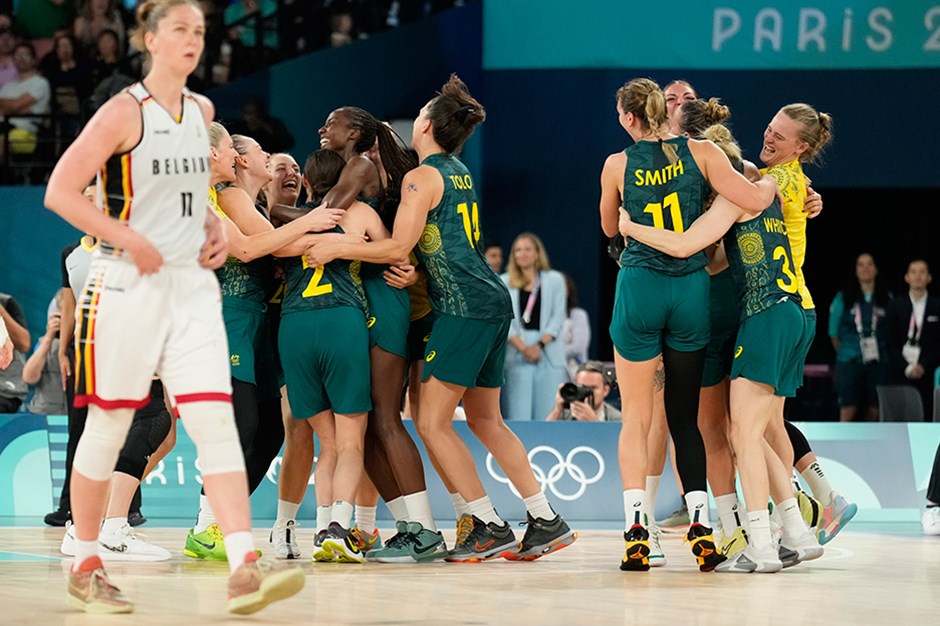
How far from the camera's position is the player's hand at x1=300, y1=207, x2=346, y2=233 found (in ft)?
21.8

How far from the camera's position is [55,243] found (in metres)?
13.4

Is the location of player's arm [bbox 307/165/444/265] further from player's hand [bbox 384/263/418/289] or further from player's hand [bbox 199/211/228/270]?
player's hand [bbox 199/211/228/270]

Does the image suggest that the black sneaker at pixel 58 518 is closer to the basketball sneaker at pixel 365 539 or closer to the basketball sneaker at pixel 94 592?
the basketball sneaker at pixel 365 539

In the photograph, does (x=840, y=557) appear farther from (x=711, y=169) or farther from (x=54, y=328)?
(x=54, y=328)

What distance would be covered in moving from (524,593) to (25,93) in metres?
9.95

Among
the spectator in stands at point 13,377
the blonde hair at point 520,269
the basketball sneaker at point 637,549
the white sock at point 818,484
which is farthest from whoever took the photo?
the blonde hair at point 520,269

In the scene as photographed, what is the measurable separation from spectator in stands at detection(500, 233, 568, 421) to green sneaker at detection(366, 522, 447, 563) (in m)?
5.37

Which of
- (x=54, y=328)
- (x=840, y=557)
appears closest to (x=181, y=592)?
(x=840, y=557)

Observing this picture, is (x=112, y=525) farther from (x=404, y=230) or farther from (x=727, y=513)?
(x=727, y=513)

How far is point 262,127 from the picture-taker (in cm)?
1346

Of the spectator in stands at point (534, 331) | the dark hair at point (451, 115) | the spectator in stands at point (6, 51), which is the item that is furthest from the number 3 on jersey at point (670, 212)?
the spectator in stands at point (6, 51)

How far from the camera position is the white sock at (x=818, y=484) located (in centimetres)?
764

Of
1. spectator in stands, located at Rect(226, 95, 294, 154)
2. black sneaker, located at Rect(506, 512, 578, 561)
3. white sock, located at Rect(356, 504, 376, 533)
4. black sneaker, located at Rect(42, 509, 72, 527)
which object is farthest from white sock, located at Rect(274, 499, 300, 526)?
spectator in stands, located at Rect(226, 95, 294, 154)

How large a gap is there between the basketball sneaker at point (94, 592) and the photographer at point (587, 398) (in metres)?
5.37
